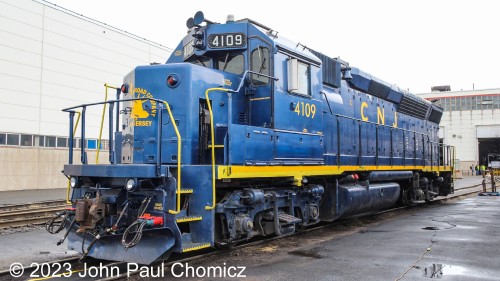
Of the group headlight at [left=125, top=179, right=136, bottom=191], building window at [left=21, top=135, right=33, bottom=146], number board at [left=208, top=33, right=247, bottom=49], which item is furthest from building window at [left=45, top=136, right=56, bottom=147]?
headlight at [left=125, top=179, right=136, bottom=191]

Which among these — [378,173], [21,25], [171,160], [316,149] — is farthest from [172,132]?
[21,25]

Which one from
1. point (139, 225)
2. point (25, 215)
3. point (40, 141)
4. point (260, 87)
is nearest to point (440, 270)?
point (260, 87)

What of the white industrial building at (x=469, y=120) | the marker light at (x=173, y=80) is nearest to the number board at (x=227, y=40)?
the marker light at (x=173, y=80)

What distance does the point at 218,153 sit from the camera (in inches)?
262

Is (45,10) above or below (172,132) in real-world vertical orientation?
above

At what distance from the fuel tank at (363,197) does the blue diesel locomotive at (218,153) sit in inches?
1.7

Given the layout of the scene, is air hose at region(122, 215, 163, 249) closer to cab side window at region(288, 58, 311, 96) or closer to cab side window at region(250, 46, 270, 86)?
cab side window at region(250, 46, 270, 86)

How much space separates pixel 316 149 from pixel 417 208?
7829 mm

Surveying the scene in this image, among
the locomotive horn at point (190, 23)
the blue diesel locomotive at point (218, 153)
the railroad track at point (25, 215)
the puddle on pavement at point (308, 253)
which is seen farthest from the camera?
the railroad track at point (25, 215)

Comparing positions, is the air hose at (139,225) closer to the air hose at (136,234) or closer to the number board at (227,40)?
the air hose at (136,234)

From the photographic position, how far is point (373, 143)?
11.6 metres

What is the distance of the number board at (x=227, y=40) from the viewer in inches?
287

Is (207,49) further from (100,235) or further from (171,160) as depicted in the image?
(100,235)

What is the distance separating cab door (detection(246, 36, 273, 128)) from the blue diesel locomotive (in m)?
0.02
